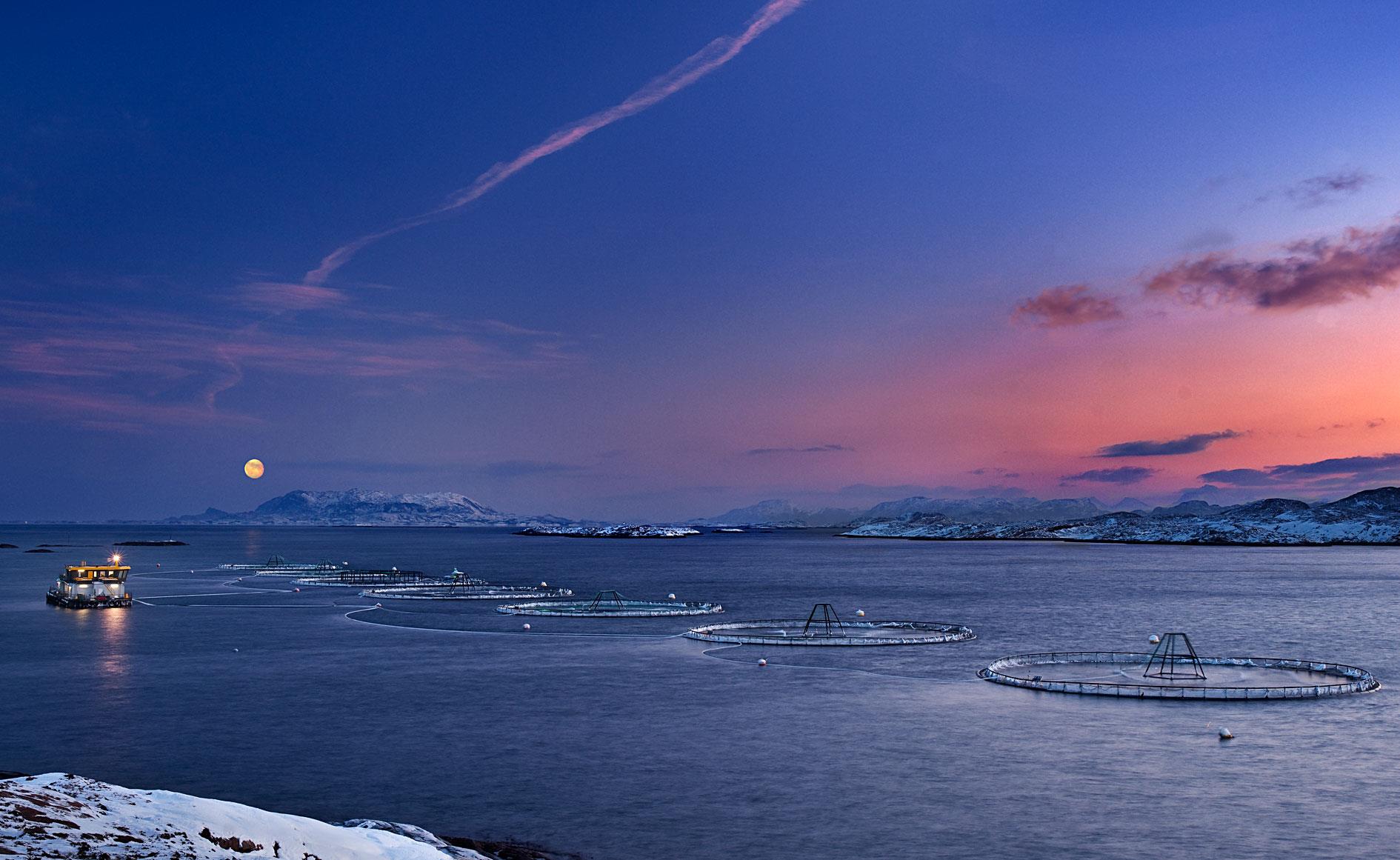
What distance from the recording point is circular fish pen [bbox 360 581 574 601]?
460 ft

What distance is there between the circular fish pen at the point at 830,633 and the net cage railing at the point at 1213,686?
49.0 feet

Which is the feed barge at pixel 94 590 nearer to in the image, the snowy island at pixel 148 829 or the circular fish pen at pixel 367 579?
the circular fish pen at pixel 367 579

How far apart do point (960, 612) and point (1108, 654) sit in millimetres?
46125

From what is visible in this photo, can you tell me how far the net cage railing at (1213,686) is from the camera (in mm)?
59156

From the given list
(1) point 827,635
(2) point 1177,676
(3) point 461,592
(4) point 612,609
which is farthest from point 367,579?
(2) point 1177,676

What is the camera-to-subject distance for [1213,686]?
6206 centimetres

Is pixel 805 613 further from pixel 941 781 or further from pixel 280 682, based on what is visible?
pixel 941 781

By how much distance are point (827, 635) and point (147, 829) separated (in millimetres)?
69871

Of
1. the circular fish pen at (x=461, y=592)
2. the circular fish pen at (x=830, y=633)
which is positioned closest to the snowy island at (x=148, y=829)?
the circular fish pen at (x=830, y=633)

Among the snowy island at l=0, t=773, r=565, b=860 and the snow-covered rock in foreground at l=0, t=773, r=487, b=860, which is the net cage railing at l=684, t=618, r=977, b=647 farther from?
the snow-covered rock in foreground at l=0, t=773, r=487, b=860

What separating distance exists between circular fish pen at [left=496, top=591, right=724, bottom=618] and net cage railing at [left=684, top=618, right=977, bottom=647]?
38.9ft

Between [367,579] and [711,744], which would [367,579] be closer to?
[367,579]

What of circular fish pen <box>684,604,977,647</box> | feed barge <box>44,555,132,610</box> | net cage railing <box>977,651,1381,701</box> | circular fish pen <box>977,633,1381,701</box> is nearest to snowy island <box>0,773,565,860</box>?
net cage railing <box>977,651,1381,701</box>

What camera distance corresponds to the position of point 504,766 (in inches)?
1668
